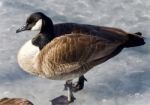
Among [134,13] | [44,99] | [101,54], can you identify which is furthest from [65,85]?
[134,13]

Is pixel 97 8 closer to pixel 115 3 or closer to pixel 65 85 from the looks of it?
pixel 115 3

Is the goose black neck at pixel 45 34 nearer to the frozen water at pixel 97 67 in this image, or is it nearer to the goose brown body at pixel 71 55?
the goose brown body at pixel 71 55

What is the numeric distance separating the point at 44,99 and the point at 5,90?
440 mm

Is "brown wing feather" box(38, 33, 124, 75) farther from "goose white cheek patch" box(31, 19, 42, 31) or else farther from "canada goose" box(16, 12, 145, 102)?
"goose white cheek patch" box(31, 19, 42, 31)

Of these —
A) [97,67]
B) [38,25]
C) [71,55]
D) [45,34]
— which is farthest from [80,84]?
[38,25]

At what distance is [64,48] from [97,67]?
3.11 feet

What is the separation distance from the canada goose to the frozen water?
363 millimetres

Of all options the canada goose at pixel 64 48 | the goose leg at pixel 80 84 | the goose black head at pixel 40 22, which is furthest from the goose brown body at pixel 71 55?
the goose leg at pixel 80 84

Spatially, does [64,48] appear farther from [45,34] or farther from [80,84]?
[80,84]

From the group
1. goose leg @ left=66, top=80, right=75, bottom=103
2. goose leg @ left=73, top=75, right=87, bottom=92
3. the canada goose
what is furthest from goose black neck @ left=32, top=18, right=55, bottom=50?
goose leg @ left=73, top=75, right=87, bottom=92

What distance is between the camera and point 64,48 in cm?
474

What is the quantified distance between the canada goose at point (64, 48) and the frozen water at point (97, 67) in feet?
1.19

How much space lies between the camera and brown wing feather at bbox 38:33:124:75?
474 cm

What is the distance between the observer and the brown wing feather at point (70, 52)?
4.74 meters
